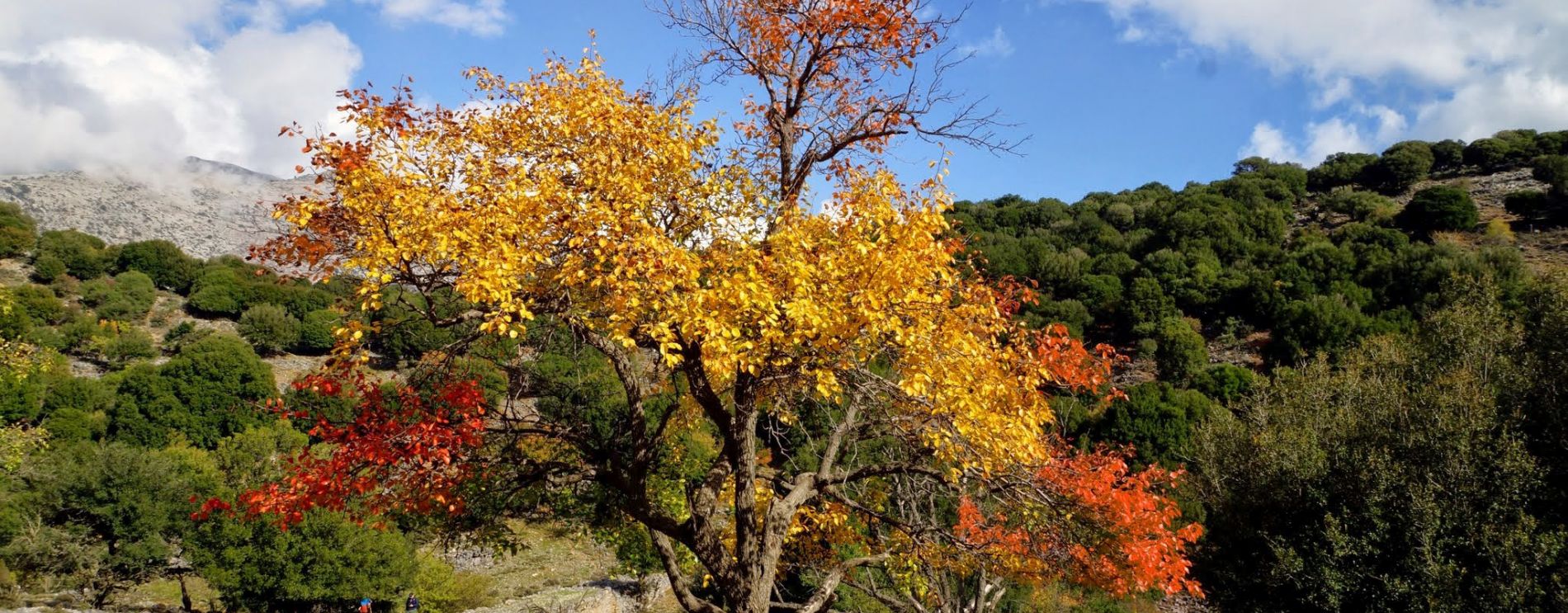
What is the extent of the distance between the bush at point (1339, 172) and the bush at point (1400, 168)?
1.24m

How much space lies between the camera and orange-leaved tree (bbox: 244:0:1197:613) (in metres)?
5.65

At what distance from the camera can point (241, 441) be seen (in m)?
34.4

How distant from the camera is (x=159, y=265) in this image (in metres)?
83.4

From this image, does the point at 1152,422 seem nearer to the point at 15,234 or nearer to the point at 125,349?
the point at 125,349

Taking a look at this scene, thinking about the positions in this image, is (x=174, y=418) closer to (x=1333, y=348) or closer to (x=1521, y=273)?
(x=1333, y=348)

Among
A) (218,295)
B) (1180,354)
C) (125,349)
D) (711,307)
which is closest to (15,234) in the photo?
(218,295)

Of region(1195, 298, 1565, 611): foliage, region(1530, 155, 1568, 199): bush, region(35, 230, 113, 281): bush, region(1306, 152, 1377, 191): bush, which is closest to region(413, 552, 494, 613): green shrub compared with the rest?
region(1195, 298, 1565, 611): foliage

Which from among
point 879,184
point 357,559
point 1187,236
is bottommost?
point 357,559

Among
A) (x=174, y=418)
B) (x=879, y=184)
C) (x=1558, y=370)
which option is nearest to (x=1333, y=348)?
(x=1558, y=370)

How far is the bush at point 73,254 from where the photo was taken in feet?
258

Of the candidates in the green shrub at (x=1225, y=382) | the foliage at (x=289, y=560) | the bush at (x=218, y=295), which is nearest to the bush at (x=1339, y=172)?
the green shrub at (x=1225, y=382)

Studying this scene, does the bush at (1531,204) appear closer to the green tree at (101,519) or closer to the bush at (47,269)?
the green tree at (101,519)

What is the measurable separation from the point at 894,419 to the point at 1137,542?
272 cm

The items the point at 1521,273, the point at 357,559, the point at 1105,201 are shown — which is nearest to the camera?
the point at 357,559
